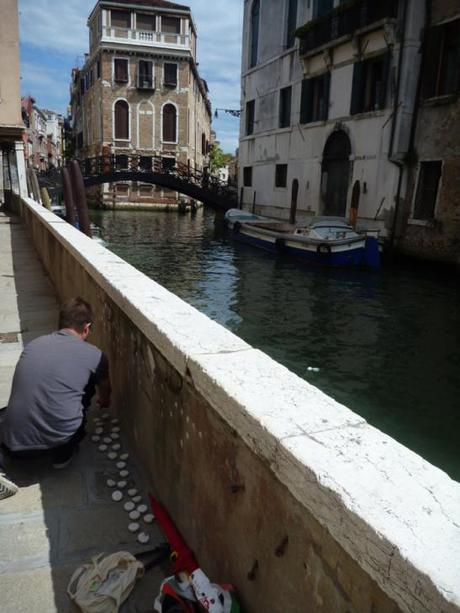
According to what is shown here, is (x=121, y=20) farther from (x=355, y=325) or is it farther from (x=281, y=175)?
(x=355, y=325)

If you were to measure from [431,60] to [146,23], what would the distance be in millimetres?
27584

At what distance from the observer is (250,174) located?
25.8m

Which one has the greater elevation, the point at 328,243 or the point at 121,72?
the point at 121,72

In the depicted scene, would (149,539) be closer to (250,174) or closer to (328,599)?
(328,599)

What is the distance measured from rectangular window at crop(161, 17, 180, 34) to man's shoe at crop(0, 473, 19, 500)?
3989 centimetres

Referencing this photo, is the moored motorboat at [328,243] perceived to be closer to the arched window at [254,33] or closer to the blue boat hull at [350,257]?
the blue boat hull at [350,257]

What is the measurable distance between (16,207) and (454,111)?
14441 millimetres

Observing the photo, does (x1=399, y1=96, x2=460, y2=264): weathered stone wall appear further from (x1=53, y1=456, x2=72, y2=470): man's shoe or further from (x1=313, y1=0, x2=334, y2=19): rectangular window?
(x1=53, y1=456, x2=72, y2=470): man's shoe

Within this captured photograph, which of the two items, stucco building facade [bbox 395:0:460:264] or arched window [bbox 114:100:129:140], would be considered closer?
stucco building facade [bbox 395:0:460:264]

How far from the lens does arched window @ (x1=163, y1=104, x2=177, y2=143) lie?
37.5 metres

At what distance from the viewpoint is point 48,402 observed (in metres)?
2.60

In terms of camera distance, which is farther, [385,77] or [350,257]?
[385,77]

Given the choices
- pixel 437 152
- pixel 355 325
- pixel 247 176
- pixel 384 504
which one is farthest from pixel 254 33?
pixel 384 504

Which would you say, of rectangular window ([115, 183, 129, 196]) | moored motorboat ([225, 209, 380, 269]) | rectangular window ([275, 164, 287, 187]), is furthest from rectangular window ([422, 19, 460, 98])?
rectangular window ([115, 183, 129, 196])
